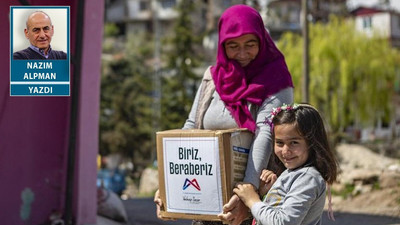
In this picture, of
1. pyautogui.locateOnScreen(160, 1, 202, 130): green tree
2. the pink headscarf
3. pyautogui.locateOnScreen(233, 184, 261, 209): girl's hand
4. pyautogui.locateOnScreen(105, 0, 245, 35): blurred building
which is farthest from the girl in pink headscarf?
pyautogui.locateOnScreen(105, 0, 245, 35): blurred building

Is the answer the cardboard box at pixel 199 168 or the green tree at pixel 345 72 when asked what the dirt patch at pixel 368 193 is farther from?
the green tree at pixel 345 72

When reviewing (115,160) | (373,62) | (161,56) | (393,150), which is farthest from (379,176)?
(161,56)

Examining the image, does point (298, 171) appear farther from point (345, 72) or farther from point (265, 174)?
point (345, 72)

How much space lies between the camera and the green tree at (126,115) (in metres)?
41.8

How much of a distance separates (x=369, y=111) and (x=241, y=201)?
2803cm

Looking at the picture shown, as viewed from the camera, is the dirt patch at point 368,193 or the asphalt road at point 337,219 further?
the dirt patch at point 368,193

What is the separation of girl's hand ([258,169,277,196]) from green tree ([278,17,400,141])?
25290 mm

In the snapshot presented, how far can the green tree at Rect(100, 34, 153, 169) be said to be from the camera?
137ft

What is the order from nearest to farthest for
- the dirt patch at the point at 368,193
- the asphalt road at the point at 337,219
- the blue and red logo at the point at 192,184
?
the blue and red logo at the point at 192,184 < the asphalt road at the point at 337,219 < the dirt patch at the point at 368,193

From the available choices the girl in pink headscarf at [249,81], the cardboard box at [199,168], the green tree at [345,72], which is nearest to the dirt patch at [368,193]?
the girl in pink headscarf at [249,81]

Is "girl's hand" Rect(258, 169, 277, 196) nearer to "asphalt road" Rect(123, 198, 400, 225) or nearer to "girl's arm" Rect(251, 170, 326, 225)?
"girl's arm" Rect(251, 170, 326, 225)

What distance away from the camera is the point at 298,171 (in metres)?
3.18

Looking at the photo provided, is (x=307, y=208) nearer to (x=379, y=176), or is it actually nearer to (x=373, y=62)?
(x=379, y=176)

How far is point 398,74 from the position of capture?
32.8 m
